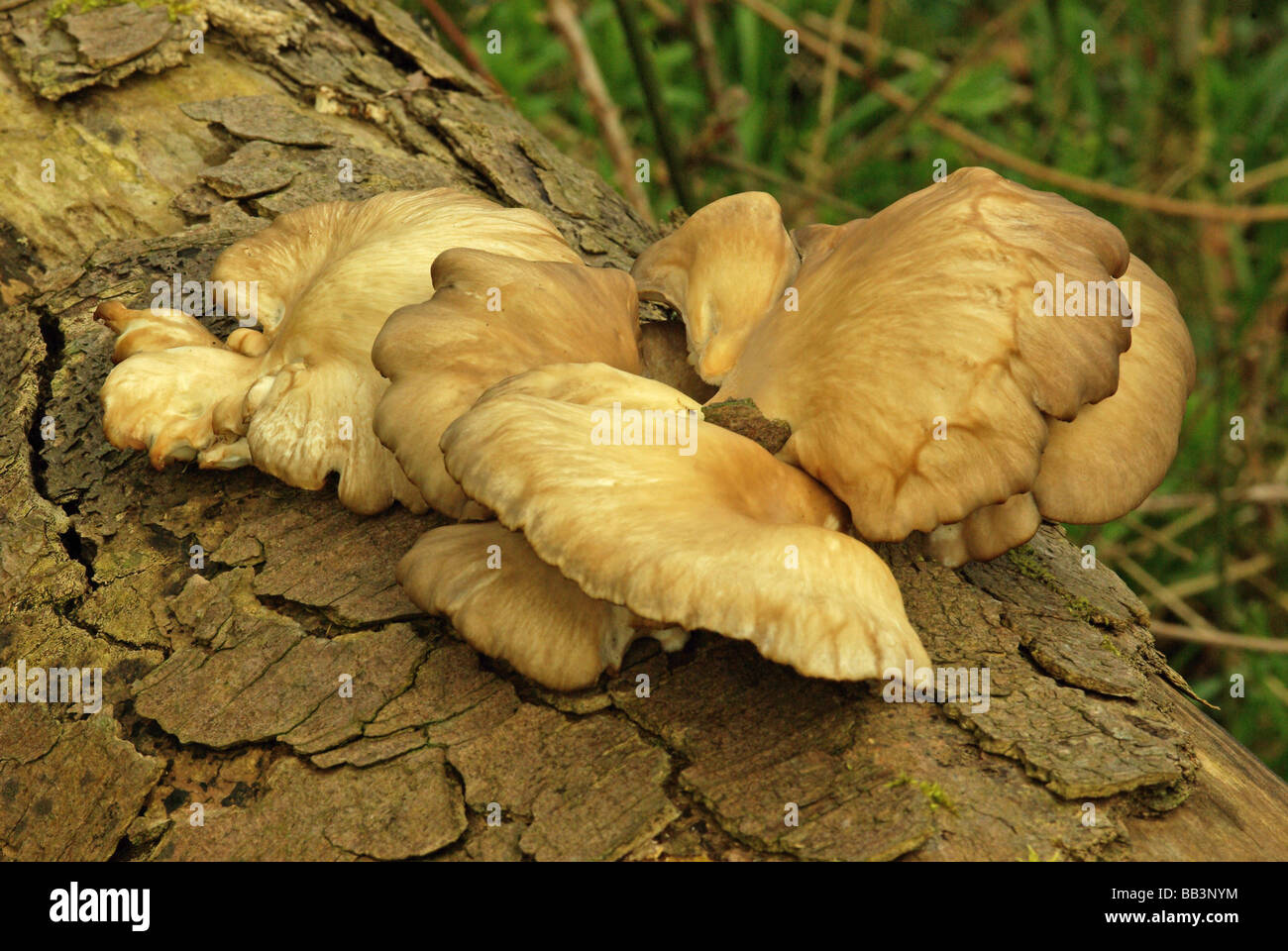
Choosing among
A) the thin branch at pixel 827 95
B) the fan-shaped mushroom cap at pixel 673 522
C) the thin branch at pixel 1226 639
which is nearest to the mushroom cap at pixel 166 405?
the fan-shaped mushroom cap at pixel 673 522

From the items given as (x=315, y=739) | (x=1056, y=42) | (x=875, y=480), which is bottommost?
(x=315, y=739)

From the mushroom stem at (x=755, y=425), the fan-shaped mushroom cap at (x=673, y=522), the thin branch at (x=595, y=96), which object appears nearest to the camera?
the fan-shaped mushroom cap at (x=673, y=522)

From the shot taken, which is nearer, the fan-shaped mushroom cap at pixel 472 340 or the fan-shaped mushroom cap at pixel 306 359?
the fan-shaped mushroom cap at pixel 472 340

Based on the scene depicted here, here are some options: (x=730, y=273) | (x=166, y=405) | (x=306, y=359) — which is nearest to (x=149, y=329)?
(x=166, y=405)

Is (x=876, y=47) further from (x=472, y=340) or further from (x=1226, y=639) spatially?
(x=472, y=340)

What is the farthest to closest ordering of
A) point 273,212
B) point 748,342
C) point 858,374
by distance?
point 273,212
point 748,342
point 858,374

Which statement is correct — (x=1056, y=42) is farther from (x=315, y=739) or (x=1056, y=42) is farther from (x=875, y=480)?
(x=315, y=739)

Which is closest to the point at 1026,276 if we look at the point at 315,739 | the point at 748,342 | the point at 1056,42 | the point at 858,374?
the point at 858,374

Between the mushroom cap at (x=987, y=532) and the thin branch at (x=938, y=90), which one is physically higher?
the thin branch at (x=938, y=90)

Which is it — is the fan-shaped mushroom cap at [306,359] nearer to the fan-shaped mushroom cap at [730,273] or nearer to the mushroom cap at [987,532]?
the fan-shaped mushroom cap at [730,273]
